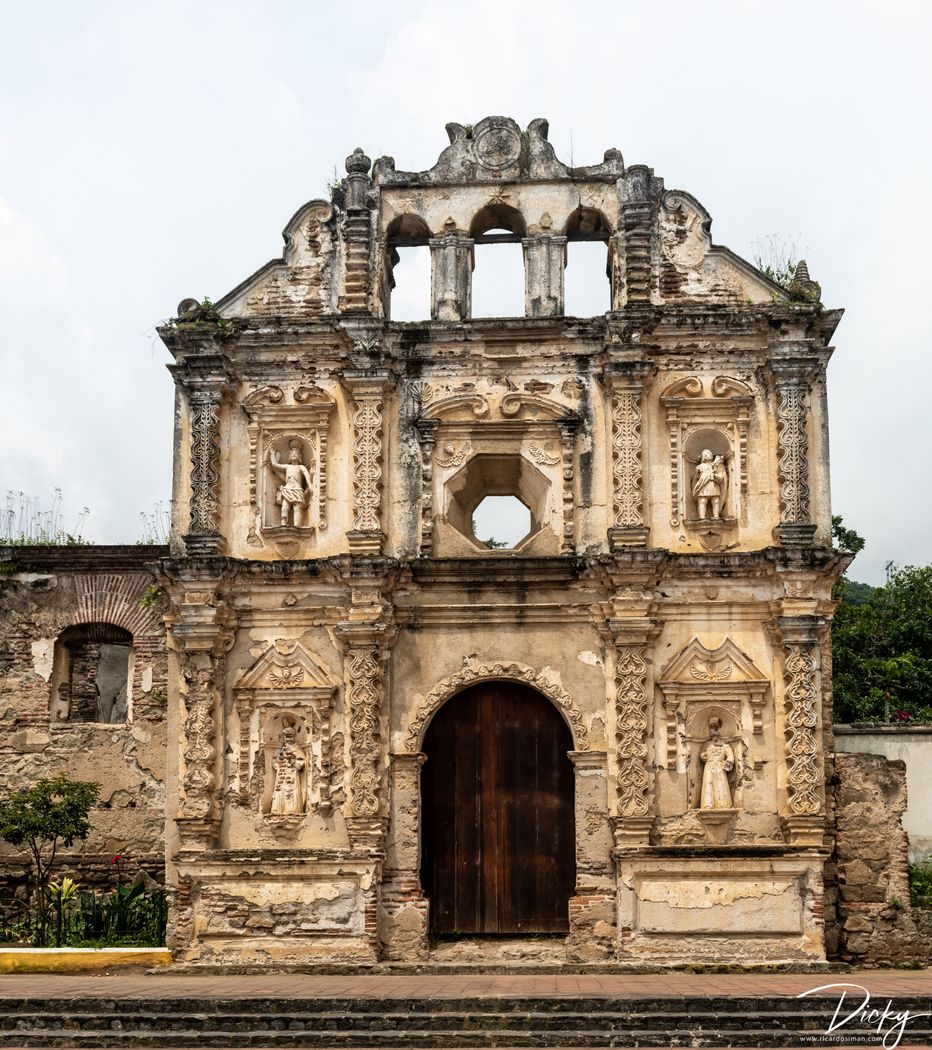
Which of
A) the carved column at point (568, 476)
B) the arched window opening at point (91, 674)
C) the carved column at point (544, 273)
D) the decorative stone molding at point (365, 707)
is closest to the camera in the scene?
the decorative stone molding at point (365, 707)

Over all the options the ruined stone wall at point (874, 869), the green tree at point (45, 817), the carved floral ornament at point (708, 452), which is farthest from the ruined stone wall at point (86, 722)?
the ruined stone wall at point (874, 869)

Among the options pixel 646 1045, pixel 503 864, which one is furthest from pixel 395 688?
pixel 646 1045

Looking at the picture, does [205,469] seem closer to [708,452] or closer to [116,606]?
[116,606]

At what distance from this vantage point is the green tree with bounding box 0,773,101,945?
16.3m

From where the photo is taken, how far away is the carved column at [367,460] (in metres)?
15.9

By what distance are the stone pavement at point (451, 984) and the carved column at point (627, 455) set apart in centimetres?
455

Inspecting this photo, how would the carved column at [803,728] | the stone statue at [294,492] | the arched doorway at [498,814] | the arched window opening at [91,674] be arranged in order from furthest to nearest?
the arched window opening at [91,674] < the stone statue at [294,492] < the arched doorway at [498,814] < the carved column at [803,728]

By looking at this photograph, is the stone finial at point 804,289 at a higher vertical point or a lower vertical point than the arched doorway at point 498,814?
Answer: higher

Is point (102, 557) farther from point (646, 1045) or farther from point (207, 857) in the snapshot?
point (646, 1045)

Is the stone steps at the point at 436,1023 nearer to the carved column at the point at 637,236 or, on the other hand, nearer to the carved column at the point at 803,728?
the carved column at the point at 803,728

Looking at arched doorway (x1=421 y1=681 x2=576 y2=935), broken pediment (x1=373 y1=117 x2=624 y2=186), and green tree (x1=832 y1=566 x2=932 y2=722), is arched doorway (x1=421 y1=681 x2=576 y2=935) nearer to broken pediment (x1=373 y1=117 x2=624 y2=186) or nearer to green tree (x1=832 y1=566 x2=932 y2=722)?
broken pediment (x1=373 y1=117 x2=624 y2=186)

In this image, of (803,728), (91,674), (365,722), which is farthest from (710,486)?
(91,674)

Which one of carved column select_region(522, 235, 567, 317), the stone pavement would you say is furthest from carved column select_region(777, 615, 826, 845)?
carved column select_region(522, 235, 567, 317)

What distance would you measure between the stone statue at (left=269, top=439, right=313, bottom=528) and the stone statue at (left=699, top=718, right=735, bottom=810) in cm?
512
